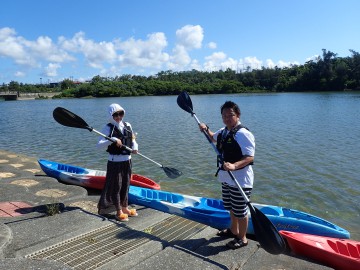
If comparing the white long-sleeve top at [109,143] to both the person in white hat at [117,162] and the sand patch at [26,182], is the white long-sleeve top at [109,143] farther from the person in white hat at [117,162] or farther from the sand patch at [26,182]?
the sand patch at [26,182]

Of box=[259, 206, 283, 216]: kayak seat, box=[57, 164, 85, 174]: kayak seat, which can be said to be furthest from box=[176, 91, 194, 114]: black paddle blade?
box=[57, 164, 85, 174]: kayak seat

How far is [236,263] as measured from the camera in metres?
4.00

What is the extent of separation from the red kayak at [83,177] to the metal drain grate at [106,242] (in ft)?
9.72

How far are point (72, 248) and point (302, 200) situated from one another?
6.30 meters

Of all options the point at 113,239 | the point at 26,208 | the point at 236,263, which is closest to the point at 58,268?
the point at 113,239

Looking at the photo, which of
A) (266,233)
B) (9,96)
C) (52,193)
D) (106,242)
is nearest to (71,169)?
(52,193)

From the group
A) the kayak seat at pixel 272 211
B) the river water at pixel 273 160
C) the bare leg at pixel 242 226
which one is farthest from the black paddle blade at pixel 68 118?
the river water at pixel 273 160

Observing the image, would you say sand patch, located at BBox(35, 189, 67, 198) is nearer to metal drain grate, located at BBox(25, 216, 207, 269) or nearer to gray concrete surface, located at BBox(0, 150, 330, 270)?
gray concrete surface, located at BBox(0, 150, 330, 270)

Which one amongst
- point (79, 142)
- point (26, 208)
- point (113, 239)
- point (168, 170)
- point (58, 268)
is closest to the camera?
point (58, 268)

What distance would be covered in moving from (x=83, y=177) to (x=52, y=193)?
67.5 inches

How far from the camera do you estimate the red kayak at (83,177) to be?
8.30 m

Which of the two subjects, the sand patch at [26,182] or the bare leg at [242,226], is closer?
the bare leg at [242,226]

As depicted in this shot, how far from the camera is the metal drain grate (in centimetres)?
398

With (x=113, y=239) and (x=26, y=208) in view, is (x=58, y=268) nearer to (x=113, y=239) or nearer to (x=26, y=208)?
(x=113, y=239)
